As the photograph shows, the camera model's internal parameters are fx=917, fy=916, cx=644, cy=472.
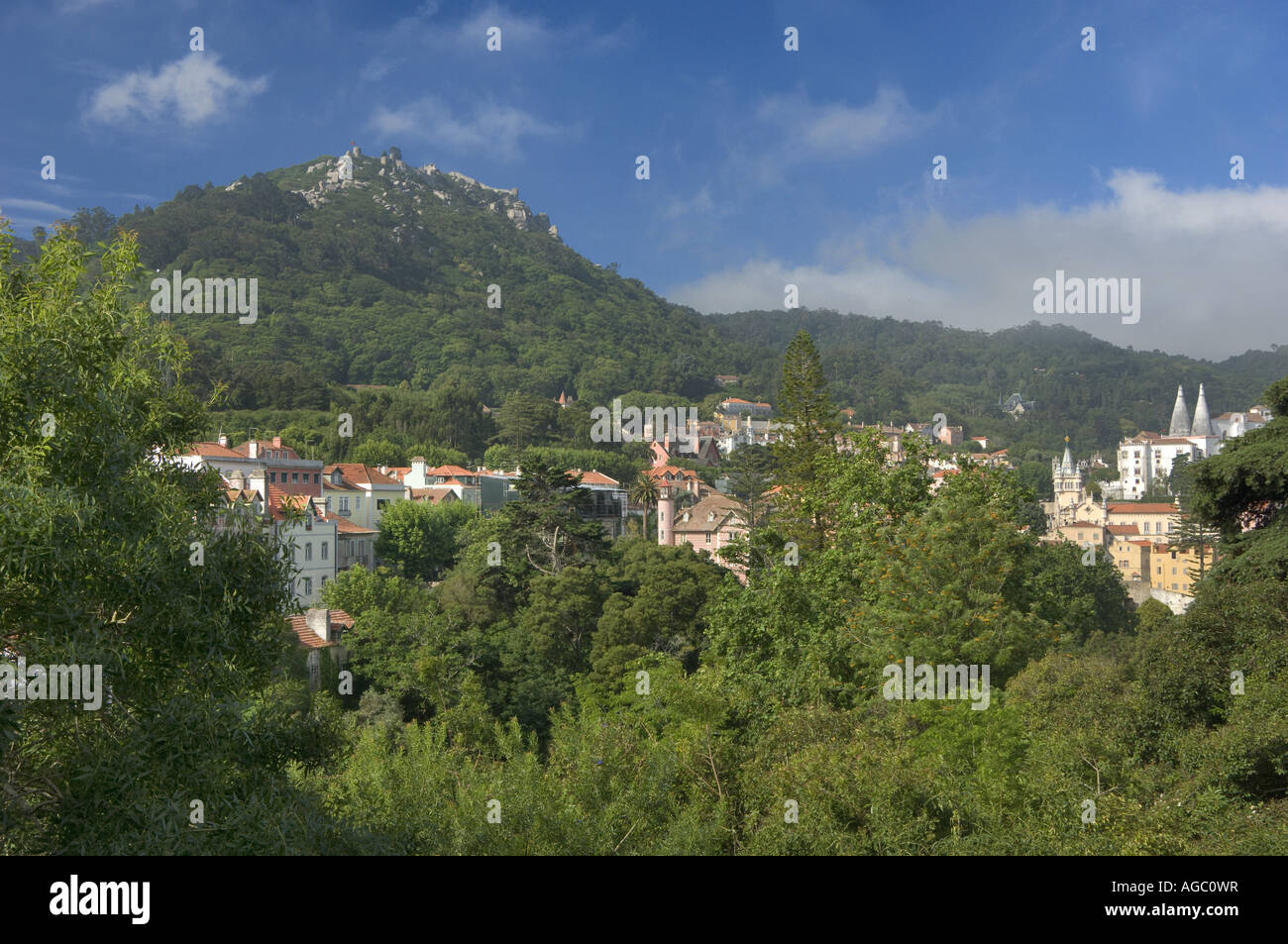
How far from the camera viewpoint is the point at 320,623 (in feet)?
96.5

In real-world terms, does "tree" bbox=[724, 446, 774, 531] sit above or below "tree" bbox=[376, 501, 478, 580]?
above

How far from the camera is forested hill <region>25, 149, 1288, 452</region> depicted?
10325 centimetres

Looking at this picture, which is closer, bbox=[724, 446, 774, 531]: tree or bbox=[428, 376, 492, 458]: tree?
bbox=[724, 446, 774, 531]: tree

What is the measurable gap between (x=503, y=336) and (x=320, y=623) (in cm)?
9651

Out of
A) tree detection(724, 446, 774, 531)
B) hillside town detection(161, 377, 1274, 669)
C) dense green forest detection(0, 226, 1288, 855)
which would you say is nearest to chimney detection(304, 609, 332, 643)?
hillside town detection(161, 377, 1274, 669)

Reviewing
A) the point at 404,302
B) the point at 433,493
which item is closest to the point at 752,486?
the point at 433,493

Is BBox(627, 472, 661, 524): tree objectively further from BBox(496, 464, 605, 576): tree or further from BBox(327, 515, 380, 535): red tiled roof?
BBox(496, 464, 605, 576): tree

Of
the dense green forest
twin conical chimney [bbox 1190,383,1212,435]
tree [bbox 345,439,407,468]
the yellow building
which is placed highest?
twin conical chimney [bbox 1190,383,1212,435]

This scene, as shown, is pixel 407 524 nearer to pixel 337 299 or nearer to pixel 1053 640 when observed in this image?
pixel 1053 640

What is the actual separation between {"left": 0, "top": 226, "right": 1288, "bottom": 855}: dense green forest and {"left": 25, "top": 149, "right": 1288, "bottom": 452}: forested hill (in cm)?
6274

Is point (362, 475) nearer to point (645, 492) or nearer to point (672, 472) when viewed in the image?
point (645, 492)

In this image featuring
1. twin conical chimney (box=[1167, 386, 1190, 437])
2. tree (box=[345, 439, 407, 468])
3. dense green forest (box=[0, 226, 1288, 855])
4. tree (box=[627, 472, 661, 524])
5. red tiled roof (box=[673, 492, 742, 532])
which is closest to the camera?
dense green forest (box=[0, 226, 1288, 855])

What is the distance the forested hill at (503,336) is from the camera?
103 meters
